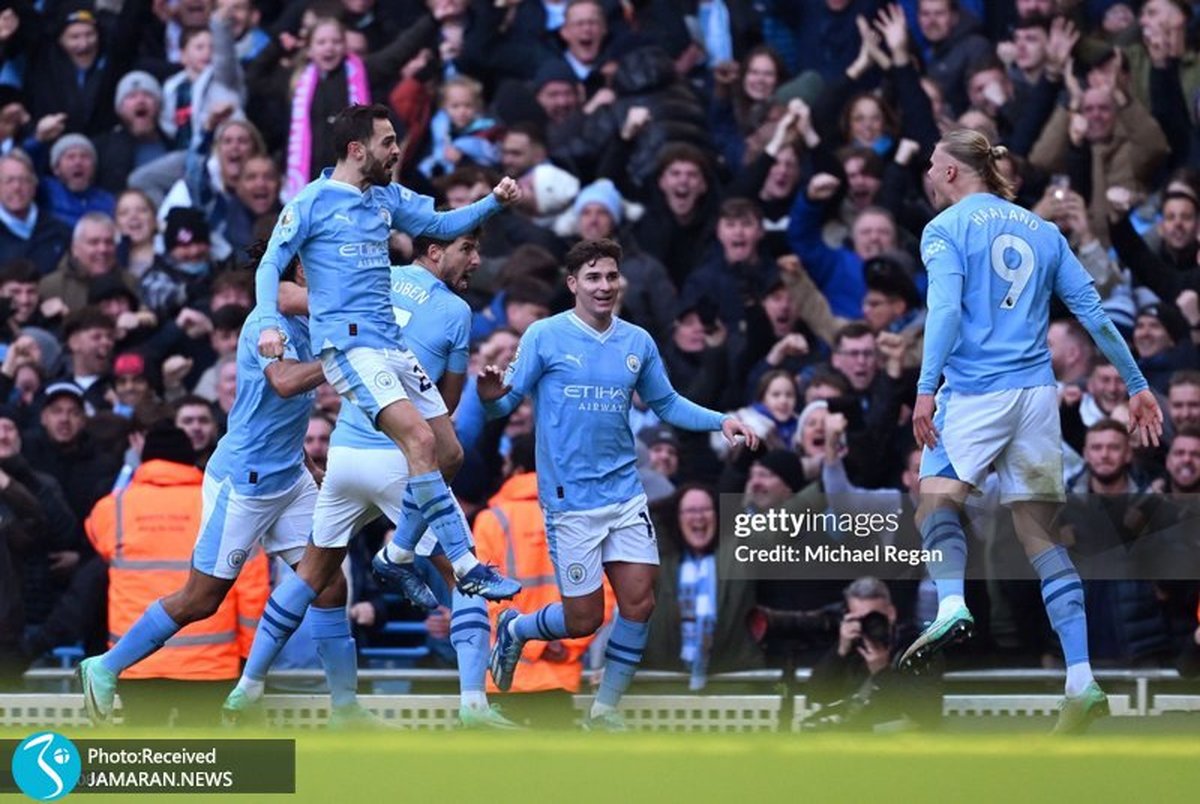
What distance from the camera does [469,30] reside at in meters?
17.3

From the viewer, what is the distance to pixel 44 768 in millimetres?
9203

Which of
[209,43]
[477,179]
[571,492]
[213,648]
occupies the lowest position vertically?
[213,648]

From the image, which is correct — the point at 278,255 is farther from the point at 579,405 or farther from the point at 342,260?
the point at 579,405

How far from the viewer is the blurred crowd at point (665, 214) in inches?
535

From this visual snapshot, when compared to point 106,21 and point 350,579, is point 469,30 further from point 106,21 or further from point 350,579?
point 350,579

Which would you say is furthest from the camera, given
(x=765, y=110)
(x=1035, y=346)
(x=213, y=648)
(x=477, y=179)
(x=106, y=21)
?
(x=106, y=21)

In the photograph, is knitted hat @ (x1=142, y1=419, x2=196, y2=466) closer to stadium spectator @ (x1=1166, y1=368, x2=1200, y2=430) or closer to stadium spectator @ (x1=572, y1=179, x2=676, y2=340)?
stadium spectator @ (x1=572, y1=179, x2=676, y2=340)

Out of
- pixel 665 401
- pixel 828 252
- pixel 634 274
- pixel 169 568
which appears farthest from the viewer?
pixel 828 252

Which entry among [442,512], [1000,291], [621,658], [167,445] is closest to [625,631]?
[621,658]

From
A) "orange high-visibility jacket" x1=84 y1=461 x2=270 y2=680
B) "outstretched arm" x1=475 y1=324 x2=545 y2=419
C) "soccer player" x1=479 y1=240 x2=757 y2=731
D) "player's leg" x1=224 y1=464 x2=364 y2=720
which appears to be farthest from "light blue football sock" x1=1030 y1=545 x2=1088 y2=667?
"orange high-visibility jacket" x1=84 y1=461 x2=270 y2=680

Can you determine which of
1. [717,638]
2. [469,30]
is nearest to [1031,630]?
[717,638]

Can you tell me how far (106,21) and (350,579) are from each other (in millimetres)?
5899

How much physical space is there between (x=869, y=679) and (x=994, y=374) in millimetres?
1648

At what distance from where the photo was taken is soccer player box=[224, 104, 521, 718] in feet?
35.4
